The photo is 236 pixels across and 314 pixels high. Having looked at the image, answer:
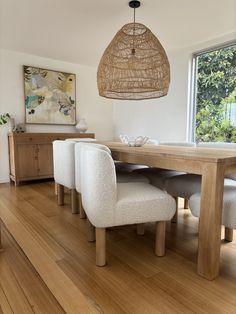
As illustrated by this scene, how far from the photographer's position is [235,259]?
1.60 metres

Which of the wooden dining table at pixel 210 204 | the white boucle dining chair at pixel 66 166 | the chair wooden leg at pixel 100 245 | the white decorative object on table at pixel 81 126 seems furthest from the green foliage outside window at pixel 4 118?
the wooden dining table at pixel 210 204

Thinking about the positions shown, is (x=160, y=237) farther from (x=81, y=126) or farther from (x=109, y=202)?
(x=81, y=126)

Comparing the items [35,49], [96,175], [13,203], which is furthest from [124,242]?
[35,49]

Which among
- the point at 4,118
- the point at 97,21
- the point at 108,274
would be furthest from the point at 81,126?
the point at 108,274

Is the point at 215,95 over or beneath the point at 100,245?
over

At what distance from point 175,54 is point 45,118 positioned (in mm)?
2550

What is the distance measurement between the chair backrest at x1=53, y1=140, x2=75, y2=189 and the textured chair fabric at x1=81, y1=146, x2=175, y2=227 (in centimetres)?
81

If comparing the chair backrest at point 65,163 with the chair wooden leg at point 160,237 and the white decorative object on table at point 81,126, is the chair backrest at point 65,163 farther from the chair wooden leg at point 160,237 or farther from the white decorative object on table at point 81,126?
the white decorative object on table at point 81,126

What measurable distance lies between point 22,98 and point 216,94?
10.5 feet

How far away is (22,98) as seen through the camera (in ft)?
13.1

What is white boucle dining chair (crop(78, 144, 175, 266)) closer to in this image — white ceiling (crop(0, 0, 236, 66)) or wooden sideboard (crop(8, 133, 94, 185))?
white ceiling (crop(0, 0, 236, 66))

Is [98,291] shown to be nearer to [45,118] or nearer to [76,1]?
[76,1]

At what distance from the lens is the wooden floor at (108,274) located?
3.83 feet

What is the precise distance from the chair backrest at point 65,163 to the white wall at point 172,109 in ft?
7.05
